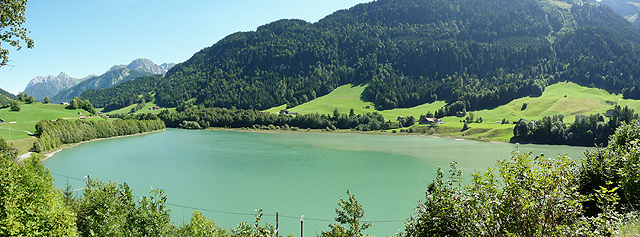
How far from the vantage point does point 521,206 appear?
23.8 ft

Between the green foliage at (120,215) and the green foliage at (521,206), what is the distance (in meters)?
12.7

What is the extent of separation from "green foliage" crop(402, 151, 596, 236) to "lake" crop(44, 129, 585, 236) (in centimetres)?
671

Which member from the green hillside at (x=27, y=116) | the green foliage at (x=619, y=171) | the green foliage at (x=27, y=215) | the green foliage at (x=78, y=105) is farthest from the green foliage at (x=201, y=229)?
the green foliage at (x=78, y=105)

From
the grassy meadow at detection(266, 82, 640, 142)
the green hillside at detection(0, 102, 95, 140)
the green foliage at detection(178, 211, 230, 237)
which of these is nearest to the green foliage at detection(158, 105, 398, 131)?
the grassy meadow at detection(266, 82, 640, 142)

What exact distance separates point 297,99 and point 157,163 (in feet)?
435

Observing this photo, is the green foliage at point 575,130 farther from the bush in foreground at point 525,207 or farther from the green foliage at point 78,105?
the green foliage at point 78,105

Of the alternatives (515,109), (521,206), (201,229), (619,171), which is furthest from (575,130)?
(201,229)

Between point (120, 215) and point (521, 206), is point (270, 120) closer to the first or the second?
point (120, 215)

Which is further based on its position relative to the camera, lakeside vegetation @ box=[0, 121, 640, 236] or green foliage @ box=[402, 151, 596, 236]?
lakeside vegetation @ box=[0, 121, 640, 236]

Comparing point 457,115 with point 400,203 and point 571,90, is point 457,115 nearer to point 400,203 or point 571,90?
point 571,90

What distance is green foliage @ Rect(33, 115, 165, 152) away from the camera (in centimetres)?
6652

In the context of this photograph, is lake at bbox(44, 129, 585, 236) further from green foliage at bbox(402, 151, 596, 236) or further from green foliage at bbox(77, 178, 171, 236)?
green foliage at bbox(77, 178, 171, 236)

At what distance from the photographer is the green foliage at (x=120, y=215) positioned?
15680mm

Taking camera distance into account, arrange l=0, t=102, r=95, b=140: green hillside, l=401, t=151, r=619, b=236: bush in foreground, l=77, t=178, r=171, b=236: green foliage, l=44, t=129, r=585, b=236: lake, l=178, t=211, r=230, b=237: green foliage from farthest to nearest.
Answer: l=0, t=102, r=95, b=140: green hillside, l=44, t=129, r=585, b=236: lake, l=77, t=178, r=171, b=236: green foliage, l=178, t=211, r=230, b=237: green foliage, l=401, t=151, r=619, b=236: bush in foreground
